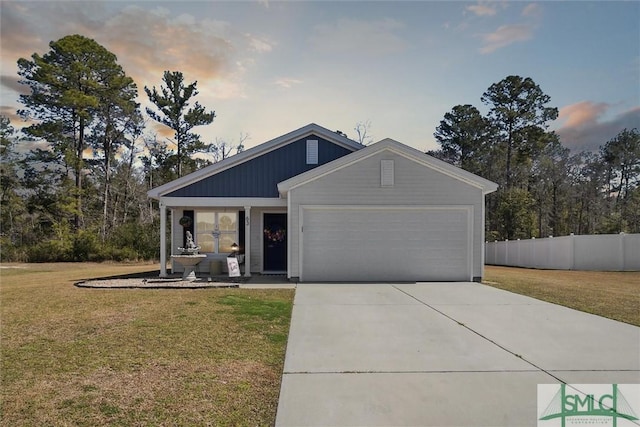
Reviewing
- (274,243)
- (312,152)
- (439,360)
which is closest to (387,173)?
(312,152)

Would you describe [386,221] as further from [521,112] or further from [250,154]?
[521,112]

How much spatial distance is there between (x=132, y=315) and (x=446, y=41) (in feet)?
35.1

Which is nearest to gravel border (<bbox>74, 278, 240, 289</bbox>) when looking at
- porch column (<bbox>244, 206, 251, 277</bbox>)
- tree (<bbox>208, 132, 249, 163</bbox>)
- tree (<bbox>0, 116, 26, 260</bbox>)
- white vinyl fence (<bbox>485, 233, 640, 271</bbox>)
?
porch column (<bbox>244, 206, 251, 277</bbox>)

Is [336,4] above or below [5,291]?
above

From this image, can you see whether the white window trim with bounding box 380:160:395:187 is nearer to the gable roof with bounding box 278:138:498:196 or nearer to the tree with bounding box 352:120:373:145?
the gable roof with bounding box 278:138:498:196

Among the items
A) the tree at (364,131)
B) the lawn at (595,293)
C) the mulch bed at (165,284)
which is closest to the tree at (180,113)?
the tree at (364,131)

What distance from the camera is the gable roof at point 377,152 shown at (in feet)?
38.9

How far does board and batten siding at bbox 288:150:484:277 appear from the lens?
11.9 m

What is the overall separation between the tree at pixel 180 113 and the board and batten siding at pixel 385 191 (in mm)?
21742

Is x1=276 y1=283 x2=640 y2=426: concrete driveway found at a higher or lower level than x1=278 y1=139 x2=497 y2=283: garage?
lower

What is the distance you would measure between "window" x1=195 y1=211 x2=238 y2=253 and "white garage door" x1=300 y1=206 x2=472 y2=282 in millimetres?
3325

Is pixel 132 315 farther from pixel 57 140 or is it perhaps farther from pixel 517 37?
pixel 57 140

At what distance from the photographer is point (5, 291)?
32.9ft

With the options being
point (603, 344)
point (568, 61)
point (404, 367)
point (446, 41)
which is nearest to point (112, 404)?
point (404, 367)
